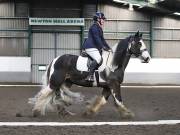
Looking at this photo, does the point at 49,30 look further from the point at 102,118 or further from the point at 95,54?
the point at 102,118

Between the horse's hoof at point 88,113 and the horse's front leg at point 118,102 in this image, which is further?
the horse's hoof at point 88,113

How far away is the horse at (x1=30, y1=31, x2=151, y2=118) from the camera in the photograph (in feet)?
39.1

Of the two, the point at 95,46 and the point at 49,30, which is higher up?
the point at 49,30

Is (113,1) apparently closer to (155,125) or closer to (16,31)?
(16,31)

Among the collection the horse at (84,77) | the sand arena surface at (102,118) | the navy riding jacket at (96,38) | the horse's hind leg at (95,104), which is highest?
the navy riding jacket at (96,38)

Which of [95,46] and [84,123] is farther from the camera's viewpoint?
[95,46]

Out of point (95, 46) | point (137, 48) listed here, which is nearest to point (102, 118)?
point (95, 46)

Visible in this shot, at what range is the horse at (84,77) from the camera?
1192 centimetres

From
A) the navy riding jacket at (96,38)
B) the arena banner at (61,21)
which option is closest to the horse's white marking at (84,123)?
the navy riding jacket at (96,38)

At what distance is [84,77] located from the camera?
12.0m

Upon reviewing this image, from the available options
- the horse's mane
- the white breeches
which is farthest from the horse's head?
the white breeches

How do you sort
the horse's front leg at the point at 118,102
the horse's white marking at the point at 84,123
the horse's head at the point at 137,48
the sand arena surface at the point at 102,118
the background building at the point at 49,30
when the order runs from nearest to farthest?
the sand arena surface at the point at 102,118
the horse's white marking at the point at 84,123
the horse's front leg at the point at 118,102
the horse's head at the point at 137,48
the background building at the point at 49,30

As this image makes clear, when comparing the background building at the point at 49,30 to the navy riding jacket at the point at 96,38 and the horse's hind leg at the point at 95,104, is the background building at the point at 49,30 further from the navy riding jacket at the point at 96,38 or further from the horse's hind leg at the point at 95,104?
the horse's hind leg at the point at 95,104

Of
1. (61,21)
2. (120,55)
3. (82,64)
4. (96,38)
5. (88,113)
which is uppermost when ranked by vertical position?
(61,21)
